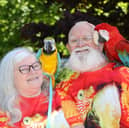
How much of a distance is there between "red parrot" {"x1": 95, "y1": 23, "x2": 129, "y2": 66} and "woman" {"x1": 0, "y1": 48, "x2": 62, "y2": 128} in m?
0.51

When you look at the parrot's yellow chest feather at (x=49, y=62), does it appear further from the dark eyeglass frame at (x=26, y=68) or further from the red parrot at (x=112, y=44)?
the red parrot at (x=112, y=44)

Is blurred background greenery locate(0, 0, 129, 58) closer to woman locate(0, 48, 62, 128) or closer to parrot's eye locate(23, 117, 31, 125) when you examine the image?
woman locate(0, 48, 62, 128)

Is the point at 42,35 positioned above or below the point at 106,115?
above

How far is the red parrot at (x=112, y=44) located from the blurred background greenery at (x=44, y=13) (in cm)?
86

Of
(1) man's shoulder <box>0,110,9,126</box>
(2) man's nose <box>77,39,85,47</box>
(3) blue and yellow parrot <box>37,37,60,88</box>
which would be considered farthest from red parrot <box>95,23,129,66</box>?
(1) man's shoulder <box>0,110,9,126</box>

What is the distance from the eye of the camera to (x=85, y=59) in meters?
2.52

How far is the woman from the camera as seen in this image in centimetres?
230

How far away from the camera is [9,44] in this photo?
11.9ft

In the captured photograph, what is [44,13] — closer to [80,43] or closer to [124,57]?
[80,43]

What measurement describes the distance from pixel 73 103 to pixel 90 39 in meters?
0.43

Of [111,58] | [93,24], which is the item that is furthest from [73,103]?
[93,24]

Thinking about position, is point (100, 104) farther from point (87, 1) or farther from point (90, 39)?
point (87, 1)

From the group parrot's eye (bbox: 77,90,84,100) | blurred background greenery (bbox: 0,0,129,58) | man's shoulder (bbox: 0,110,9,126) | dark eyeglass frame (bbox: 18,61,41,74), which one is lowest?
man's shoulder (bbox: 0,110,9,126)

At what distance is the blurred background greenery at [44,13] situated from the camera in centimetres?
355
